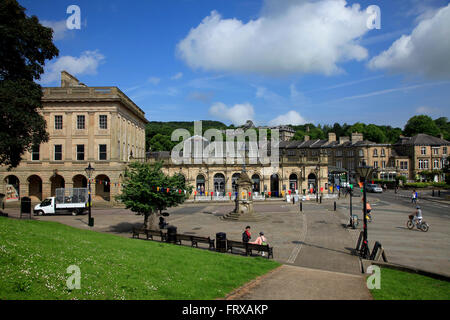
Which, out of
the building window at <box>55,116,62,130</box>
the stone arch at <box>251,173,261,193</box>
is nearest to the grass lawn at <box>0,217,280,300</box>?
the building window at <box>55,116,62,130</box>

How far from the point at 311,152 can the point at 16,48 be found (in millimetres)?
76740

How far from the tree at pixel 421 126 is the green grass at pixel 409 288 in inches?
3921

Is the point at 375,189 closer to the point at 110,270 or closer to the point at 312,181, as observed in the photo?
the point at 312,181

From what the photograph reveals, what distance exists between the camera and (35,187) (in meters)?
42.0

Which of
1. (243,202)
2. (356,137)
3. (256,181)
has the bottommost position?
(243,202)

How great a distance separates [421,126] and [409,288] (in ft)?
335

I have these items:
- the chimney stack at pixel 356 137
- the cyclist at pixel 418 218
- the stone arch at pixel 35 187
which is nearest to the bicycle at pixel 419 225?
the cyclist at pixel 418 218

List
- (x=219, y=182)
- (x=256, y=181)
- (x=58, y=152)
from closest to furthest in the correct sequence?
(x=58, y=152)
(x=219, y=182)
(x=256, y=181)

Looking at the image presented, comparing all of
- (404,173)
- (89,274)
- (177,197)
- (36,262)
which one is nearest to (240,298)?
(89,274)

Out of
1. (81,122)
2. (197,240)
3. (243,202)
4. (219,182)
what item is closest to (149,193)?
(197,240)

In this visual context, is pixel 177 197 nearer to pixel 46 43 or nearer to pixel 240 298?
pixel 240 298

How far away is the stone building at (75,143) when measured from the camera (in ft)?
129

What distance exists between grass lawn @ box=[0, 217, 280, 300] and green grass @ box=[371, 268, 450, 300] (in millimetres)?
4110

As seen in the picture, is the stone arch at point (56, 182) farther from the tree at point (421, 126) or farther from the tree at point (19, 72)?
the tree at point (421, 126)
